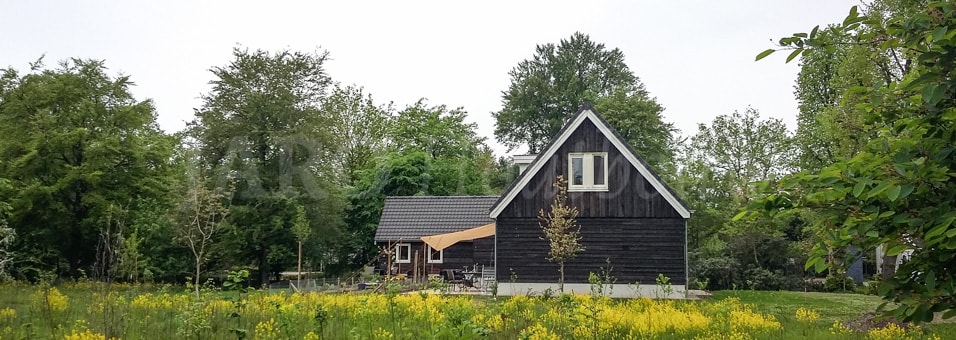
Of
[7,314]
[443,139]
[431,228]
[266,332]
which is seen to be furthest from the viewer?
[443,139]

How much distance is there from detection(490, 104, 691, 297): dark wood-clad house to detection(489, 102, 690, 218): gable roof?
0.03 m

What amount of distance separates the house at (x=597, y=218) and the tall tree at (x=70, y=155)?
1383cm

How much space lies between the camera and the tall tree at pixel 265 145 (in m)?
28.7

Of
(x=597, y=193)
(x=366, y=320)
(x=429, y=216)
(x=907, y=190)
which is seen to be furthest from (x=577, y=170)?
(x=907, y=190)

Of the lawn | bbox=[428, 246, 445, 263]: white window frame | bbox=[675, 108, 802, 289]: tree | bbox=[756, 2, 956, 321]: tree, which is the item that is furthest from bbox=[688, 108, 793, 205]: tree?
bbox=[756, 2, 956, 321]: tree

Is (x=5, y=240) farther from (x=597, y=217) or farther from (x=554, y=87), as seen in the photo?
(x=554, y=87)

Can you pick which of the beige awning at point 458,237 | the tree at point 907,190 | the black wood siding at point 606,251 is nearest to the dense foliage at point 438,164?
the tree at point 907,190

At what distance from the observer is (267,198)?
95.2 feet

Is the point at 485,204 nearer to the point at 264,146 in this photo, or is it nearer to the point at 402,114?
the point at 264,146

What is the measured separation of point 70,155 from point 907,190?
28231mm

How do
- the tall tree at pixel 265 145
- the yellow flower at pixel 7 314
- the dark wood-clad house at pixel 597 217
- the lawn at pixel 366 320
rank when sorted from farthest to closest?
1. the tall tree at pixel 265 145
2. the dark wood-clad house at pixel 597 217
3. the yellow flower at pixel 7 314
4. the lawn at pixel 366 320

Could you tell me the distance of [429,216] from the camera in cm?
3262

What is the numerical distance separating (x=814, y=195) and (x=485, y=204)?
97.1 ft

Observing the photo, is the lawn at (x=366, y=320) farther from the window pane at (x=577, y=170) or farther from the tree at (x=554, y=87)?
the tree at (x=554, y=87)
